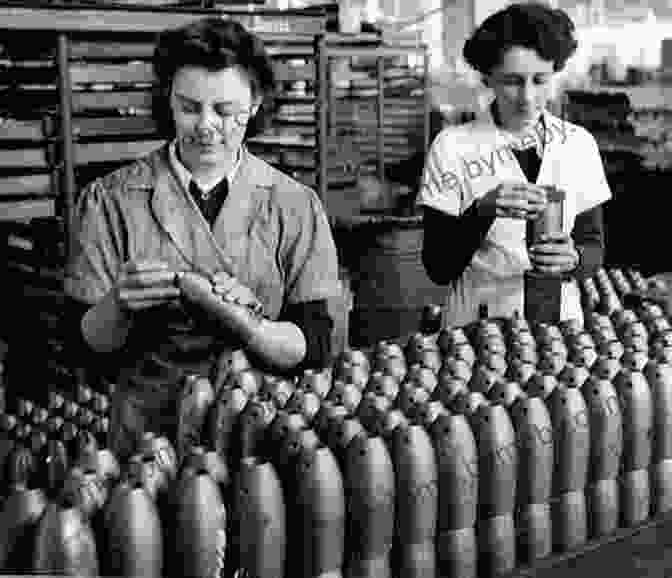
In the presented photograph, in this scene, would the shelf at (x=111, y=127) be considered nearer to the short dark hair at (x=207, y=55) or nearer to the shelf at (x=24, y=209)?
the shelf at (x=24, y=209)

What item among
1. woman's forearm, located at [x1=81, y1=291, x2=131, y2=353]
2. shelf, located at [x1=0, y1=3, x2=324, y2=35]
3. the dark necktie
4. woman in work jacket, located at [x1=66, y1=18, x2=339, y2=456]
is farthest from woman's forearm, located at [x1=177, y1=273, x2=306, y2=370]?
shelf, located at [x1=0, y1=3, x2=324, y2=35]

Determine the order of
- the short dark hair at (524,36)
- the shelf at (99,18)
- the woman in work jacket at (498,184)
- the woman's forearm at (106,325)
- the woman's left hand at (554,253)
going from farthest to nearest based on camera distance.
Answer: the shelf at (99,18)
the woman in work jacket at (498,184)
the short dark hair at (524,36)
the woman's left hand at (554,253)
the woman's forearm at (106,325)

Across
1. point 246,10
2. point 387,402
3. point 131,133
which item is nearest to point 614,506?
point 387,402

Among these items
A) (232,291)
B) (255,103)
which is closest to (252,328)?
(232,291)

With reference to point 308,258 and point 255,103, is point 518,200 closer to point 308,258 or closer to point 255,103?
point 308,258

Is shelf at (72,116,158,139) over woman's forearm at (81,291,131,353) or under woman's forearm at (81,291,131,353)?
over

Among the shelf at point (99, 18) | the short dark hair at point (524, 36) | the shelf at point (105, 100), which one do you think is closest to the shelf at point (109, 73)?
the shelf at point (105, 100)

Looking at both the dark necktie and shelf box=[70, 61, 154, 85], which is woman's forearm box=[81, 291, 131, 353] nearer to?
the dark necktie

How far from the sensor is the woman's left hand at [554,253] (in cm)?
221

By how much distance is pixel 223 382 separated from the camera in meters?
1.73

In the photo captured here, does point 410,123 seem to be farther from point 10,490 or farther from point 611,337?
point 10,490

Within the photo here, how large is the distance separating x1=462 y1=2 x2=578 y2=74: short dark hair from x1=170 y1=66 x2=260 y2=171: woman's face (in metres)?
0.86

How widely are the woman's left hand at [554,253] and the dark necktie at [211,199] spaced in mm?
730

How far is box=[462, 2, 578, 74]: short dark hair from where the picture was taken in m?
2.42
